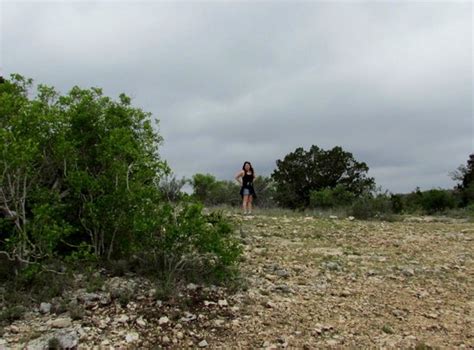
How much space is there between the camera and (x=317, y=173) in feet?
94.0

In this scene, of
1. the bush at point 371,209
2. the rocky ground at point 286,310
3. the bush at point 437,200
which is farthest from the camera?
the bush at point 437,200

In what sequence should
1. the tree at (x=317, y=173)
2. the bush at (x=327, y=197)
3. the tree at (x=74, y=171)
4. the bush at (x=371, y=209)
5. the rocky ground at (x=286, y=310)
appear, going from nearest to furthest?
the rocky ground at (x=286, y=310) → the tree at (x=74, y=171) → the bush at (x=371, y=209) → the bush at (x=327, y=197) → the tree at (x=317, y=173)

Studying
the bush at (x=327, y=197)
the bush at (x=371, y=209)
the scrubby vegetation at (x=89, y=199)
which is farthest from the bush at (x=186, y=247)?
the bush at (x=327, y=197)

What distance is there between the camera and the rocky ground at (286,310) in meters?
4.32

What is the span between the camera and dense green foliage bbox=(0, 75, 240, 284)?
497 centimetres

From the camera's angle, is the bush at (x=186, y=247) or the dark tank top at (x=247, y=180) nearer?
the bush at (x=186, y=247)

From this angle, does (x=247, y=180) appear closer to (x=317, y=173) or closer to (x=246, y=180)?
(x=246, y=180)

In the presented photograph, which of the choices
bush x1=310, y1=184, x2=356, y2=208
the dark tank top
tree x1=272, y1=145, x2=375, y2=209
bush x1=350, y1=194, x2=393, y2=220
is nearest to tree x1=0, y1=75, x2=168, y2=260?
the dark tank top

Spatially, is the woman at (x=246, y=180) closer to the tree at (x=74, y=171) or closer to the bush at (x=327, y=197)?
the tree at (x=74, y=171)

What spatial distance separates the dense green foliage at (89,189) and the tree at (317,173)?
21843 millimetres

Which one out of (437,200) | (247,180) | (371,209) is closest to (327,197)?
(437,200)

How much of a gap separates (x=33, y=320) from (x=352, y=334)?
290cm

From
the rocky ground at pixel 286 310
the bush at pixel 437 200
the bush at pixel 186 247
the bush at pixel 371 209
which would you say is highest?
the bush at pixel 437 200

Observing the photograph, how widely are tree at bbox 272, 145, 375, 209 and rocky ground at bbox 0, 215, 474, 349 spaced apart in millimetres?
20864
